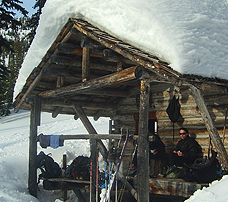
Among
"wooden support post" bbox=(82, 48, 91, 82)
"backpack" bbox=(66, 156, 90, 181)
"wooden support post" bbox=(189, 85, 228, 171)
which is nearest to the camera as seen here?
"wooden support post" bbox=(189, 85, 228, 171)

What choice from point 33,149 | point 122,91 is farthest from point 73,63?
point 33,149

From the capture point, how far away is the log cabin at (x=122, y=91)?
6.05 metres

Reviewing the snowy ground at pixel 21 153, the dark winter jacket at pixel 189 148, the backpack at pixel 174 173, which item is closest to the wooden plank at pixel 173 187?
the backpack at pixel 174 173

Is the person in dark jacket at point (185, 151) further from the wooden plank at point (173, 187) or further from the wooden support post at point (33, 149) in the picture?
the wooden support post at point (33, 149)

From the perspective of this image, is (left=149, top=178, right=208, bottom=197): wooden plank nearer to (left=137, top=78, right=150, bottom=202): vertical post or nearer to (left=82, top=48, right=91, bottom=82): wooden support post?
(left=137, top=78, right=150, bottom=202): vertical post

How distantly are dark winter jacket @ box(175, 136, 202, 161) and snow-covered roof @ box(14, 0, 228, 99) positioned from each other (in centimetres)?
275

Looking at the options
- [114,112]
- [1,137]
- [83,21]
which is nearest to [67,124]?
[1,137]

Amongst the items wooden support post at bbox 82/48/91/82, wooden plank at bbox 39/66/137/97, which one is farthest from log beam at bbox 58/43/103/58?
wooden plank at bbox 39/66/137/97

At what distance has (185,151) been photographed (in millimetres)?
8406

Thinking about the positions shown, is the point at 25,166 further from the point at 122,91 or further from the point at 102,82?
the point at 102,82

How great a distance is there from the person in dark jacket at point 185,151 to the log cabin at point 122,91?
364 millimetres

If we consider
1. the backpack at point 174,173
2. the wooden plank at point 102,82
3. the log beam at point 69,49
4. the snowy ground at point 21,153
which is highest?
the log beam at point 69,49

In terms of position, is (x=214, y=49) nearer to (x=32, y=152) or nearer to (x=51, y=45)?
(x=51, y=45)

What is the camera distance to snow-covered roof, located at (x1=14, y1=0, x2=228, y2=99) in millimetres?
5598
